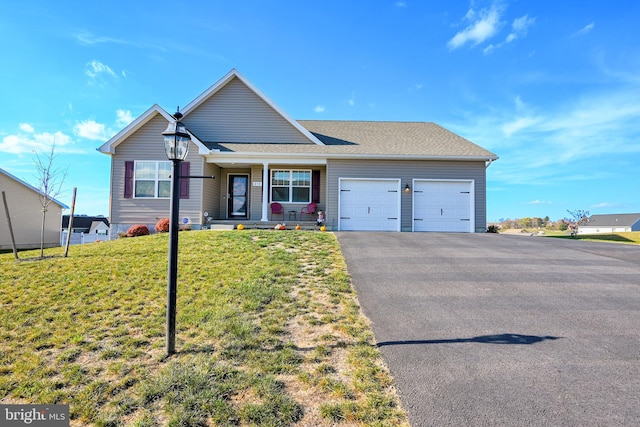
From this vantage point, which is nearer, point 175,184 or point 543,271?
point 175,184

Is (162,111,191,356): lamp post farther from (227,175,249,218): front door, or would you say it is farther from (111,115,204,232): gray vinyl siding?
(227,175,249,218): front door

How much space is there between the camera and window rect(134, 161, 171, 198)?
43.9 ft

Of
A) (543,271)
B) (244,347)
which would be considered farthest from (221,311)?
(543,271)

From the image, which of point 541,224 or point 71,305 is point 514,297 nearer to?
point 71,305

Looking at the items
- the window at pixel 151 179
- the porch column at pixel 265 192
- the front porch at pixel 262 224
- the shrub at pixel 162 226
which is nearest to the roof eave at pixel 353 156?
the porch column at pixel 265 192

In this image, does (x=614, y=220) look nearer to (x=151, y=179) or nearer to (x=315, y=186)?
(x=315, y=186)

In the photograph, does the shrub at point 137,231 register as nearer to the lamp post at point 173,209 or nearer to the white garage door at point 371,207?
the white garage door at point 371,207

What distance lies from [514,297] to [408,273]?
2.01 metres

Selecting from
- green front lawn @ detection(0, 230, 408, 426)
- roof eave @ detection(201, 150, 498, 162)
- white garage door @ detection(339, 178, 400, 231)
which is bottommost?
green front lawn @ detection(0, 230, 408, 426)

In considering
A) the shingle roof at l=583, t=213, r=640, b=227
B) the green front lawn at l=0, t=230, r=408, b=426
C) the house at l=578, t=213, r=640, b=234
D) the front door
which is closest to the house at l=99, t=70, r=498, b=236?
the front door

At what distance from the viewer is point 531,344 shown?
3.84 meters

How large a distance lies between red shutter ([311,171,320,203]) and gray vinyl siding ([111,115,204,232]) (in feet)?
16.5

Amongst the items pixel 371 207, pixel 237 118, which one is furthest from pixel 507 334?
pixel 237 118

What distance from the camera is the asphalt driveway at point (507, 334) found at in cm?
274
